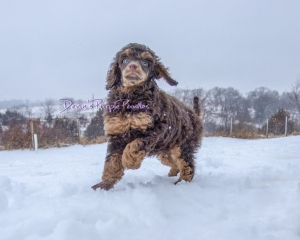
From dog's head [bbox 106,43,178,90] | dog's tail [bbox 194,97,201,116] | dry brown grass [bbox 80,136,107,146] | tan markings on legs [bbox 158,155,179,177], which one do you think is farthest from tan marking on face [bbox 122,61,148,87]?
dry brown grass [bbox 80,136,107,146]

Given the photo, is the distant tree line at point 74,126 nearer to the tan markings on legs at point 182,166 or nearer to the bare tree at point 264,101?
the tan markings on legs at point 182,166

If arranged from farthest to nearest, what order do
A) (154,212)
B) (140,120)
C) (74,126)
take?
(74,126), (140,120), (154,212)

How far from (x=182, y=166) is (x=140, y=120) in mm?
1108

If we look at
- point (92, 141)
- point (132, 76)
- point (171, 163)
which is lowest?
point (92, 141)

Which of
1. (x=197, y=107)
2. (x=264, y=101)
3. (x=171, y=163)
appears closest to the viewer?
(x=171, y=163)

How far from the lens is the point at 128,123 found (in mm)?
3148

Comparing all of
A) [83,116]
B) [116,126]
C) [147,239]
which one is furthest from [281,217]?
[83,116]

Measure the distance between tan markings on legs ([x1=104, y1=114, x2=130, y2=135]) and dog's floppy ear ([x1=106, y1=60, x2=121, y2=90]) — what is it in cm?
70

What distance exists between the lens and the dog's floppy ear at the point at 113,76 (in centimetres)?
371

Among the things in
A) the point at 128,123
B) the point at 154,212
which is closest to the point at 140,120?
the point at 128,123

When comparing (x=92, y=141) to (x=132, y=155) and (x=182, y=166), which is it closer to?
(x=182, y=166)

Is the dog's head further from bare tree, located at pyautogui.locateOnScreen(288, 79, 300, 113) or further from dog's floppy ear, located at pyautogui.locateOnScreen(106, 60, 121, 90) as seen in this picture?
bare tree, located at pyautogui.locateOnScreen(288, 79, 300, 113)

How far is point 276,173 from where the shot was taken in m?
3.62

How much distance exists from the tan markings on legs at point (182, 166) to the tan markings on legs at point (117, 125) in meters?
0.99
